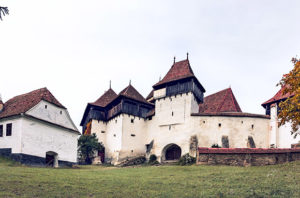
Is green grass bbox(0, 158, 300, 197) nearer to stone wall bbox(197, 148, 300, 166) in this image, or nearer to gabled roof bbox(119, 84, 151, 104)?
stone wall bbox(197, 148, 300, 166)

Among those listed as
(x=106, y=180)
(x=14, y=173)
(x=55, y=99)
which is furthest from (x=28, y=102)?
(x=106, y=180)

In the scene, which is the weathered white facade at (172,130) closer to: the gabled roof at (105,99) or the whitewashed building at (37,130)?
the gabled roof at (105,99)

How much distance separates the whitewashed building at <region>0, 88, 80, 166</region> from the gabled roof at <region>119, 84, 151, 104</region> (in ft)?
38.1

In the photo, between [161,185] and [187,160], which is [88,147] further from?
[161,185]

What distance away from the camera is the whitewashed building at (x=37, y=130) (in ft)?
115

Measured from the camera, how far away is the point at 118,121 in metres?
51.2

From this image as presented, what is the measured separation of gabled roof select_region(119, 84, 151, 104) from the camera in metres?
51.2

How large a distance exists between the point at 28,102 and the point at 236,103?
24440 mm

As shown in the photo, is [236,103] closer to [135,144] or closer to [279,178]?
[135,144]

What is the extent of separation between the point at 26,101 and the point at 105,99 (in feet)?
65.0

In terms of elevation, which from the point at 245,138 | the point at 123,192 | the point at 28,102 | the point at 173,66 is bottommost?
the point at 123,192

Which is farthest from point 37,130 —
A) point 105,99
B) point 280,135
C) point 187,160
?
point 280,135

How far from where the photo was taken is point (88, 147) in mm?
50594

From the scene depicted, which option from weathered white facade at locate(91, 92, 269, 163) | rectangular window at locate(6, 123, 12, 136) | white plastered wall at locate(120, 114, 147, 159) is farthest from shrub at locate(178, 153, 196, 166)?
rectangular window at locate(6, 123, 12, 136)
